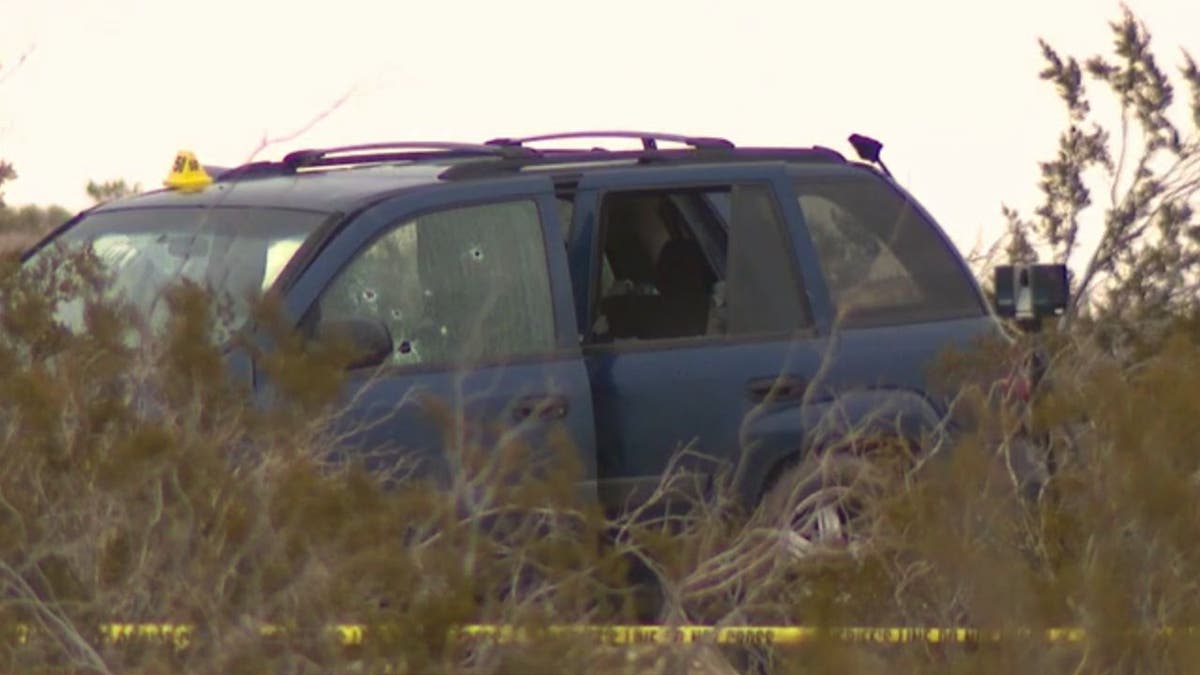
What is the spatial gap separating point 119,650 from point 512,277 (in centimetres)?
319

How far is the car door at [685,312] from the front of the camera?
8.84 meters

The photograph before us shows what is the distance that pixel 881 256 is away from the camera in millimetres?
9625

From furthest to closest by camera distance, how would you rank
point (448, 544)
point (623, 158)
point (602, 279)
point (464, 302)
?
1. point (623, 158)
2. point (602, 279)
3. point (464, 302)
4. point (448, 544)

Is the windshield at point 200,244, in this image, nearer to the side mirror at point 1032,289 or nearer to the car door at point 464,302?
the car door at point 464,302

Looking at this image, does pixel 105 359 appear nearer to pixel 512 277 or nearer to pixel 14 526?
pixel 14 526

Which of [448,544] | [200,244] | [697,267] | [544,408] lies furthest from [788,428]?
[448,544]

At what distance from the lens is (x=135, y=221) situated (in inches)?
351

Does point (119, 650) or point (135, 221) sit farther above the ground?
point (135, 221)

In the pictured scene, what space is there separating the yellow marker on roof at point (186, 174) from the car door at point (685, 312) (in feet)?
4.00

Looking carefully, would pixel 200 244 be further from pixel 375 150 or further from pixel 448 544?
pixel 448 544

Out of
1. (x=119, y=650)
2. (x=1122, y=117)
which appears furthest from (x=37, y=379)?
(x=1122, y=117)

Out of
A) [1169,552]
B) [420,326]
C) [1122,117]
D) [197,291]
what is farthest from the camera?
[1122,117]

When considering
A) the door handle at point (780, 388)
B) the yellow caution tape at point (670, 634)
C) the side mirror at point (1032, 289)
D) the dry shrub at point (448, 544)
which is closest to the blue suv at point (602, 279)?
the door handle at point (780, 388)

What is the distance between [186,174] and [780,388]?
2.00 metres
